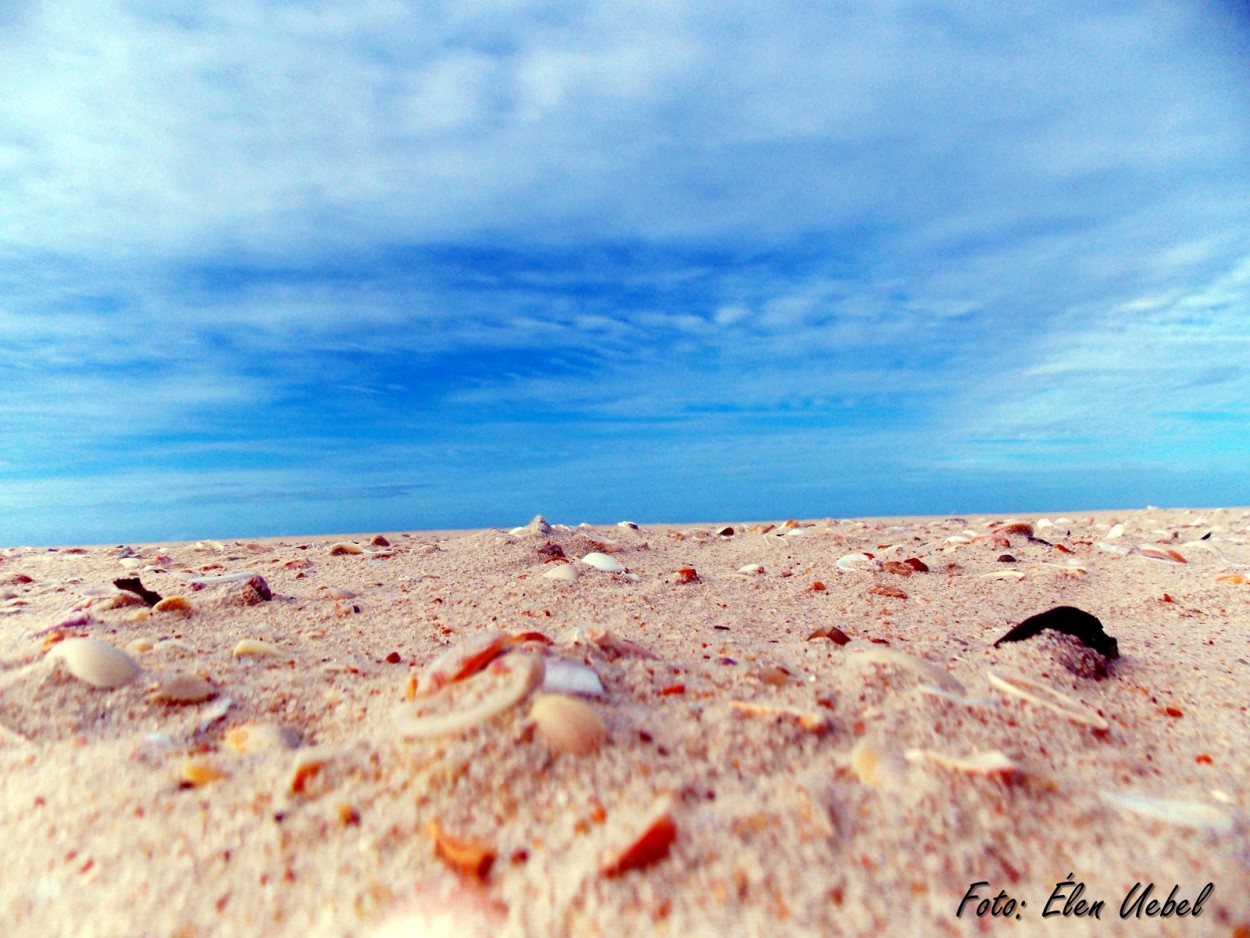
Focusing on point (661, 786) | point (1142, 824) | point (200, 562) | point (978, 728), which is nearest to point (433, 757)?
point (661, 786)

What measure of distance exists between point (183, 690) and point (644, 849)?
1.66m

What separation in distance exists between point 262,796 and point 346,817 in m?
0.27

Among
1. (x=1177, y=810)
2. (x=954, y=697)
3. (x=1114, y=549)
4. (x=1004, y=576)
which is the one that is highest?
(x=1114, y=549)

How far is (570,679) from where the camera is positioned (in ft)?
6.42

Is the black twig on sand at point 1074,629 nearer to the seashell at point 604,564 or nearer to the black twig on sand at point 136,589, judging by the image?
the seashell at point 604,564

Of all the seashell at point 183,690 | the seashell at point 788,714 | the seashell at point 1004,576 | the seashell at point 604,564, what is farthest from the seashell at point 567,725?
the seashell at point 1004,576

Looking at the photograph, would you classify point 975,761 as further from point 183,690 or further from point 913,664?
point 183,690

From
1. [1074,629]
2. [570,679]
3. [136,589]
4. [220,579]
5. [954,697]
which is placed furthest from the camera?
[220,579]

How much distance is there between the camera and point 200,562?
6004 millimetres

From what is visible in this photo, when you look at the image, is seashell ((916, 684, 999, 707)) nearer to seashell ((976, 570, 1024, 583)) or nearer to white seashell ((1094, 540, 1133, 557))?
seashell ((976, 570, 1024, 583))

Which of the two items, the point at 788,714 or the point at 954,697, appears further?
A: the point at 954,697

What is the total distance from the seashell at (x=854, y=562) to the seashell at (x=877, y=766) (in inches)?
131

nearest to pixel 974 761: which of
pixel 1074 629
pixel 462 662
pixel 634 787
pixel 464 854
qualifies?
pixel 634 787

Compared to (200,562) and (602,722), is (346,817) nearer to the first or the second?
(602,722)
